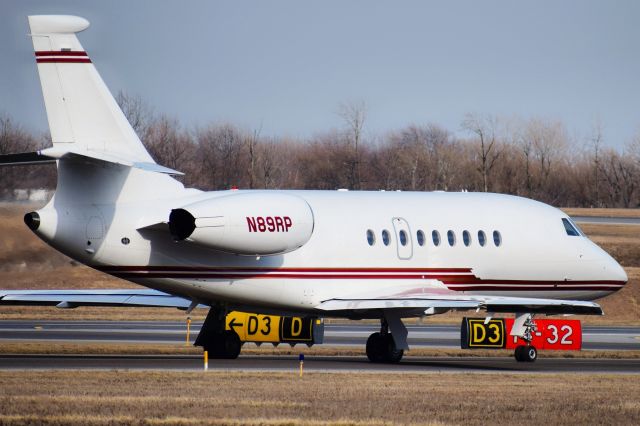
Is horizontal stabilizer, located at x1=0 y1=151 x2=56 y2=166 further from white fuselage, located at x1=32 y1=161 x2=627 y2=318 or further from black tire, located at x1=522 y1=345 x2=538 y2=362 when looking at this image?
black tire, located at x1=522 y1=345 x2=538 y2=362

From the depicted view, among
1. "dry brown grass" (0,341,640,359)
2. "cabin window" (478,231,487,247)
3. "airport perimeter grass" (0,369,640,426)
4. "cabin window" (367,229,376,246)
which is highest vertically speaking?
"cabin window" (478,231,487,247)

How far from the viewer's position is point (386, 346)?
30.2 metres

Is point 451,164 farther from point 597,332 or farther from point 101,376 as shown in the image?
point 101,376

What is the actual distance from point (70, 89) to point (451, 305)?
947 cm

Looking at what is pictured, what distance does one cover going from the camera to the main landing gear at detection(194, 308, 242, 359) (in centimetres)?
2967

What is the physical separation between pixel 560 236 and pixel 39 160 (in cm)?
1450

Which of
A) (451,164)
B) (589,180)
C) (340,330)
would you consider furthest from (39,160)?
(589,180)

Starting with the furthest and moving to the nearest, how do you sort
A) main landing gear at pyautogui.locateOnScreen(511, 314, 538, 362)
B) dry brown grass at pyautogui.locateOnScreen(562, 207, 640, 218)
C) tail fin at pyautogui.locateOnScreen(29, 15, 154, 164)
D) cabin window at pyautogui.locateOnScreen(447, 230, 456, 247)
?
dry brown grass at pyautogui.locateOnScreen(562, 207, 640, 218) < cabin window at pyautogui.locateOnScreen(447, 230, 456, 247) < main landing gear at pyautogui.locateOnScreen(511, 314, 538, 362) < tail fin at pyautogui.locateOnScreen(29, 15, 154, 164)

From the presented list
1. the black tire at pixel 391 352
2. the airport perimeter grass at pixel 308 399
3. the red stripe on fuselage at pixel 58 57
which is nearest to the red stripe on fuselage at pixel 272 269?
the black tire at pixel 391 352

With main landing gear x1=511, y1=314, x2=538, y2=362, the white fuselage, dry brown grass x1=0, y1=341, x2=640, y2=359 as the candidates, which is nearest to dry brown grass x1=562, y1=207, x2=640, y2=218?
dry brown grass x1=0, y1=341, x2=640, y2=359

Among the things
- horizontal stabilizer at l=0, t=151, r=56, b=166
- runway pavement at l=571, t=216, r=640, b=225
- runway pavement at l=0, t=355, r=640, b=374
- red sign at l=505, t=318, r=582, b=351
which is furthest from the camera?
runway pavement at l=571, t=216, r=640, b=225

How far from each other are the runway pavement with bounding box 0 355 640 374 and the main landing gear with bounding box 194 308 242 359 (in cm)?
40

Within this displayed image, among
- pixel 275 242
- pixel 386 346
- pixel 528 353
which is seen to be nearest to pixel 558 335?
pixel 528 353

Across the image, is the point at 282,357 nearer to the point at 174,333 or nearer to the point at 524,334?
the point at 524,334
